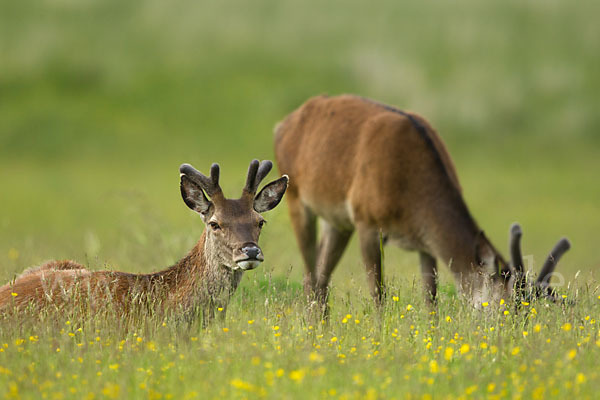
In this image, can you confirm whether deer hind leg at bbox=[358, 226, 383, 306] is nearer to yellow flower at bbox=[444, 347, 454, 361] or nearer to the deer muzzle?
the deer muzzle

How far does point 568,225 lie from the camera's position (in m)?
25.6

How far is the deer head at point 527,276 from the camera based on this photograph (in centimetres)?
863

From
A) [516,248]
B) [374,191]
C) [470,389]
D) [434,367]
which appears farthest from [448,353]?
[374,191]

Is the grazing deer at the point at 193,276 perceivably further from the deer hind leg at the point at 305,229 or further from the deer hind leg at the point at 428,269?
the deer hind leg at the point at 305,229

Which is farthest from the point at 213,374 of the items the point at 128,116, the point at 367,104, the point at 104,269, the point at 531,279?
the point at 128,116

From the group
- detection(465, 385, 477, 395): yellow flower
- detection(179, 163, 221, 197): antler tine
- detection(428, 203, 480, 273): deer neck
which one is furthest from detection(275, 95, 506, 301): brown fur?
detection(465, 385, 477, 395): yellow flower

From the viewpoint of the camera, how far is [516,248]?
9.30 metres

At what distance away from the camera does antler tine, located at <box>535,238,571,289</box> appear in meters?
9.02

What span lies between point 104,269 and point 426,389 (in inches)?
142

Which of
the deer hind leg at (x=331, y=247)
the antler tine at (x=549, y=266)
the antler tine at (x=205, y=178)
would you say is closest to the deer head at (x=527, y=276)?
the antler tine at (x=549, y=266)

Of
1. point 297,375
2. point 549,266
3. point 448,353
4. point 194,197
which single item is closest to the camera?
point 297,375

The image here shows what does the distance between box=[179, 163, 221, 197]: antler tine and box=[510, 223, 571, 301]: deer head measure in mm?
2689

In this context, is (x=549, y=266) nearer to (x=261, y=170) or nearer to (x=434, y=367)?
(x=261, y=170)

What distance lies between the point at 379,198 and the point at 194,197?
2828mm
